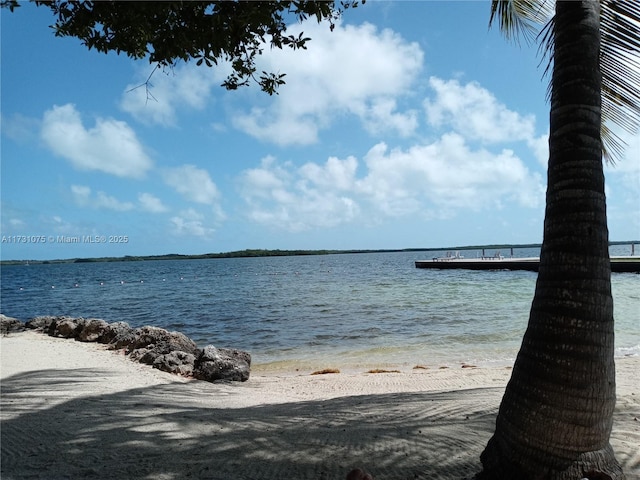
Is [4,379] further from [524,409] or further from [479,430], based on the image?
[524,409]

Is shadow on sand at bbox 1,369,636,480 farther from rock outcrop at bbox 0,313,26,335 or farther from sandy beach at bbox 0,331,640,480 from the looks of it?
rock outcrop at bbox 0,313,26,335

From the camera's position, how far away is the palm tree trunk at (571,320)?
2.54m

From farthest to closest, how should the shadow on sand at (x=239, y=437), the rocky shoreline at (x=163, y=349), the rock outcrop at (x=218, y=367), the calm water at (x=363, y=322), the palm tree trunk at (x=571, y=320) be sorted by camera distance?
the calm water at (x=363, y=322), the rocky shoreline at (x=163, y=349), the rock outcrop at (x=218, y=367), the shadow on sand at (x=239, y=437), the palm tree trunk at (x=571, y=320)

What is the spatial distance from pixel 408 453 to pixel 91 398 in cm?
457

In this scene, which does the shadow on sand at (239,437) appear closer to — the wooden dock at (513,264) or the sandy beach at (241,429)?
the sandy beach at (241,429)

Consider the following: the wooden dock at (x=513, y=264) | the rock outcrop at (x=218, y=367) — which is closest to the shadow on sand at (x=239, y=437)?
the rock outcrop at (x=218, y=367)

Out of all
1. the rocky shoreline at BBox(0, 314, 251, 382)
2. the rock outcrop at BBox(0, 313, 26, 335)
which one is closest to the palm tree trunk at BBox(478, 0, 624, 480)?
the rocky shoreline at BBox(0, 314, 251, 382)

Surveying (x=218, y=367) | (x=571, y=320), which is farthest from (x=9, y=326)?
(x=571, y=320)

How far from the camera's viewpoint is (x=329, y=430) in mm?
4426

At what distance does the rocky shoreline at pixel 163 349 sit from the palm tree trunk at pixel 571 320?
724cm

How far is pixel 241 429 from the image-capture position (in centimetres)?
443

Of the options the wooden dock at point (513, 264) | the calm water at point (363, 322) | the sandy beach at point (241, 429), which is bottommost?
the calm water at point (363, 322)

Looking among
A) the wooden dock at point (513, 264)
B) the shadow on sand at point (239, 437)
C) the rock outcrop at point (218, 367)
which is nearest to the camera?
the shadow on sand at point (239, 437)

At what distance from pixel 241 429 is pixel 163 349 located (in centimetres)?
671
